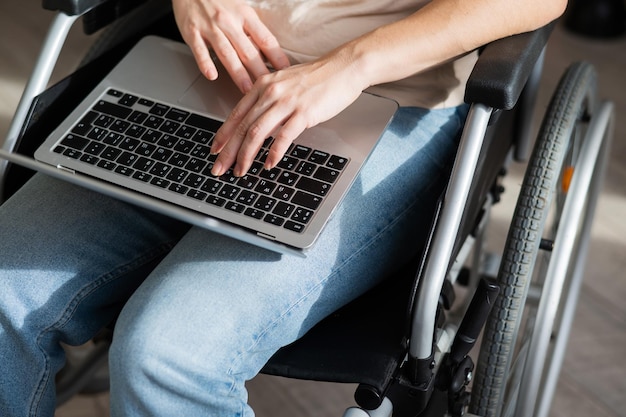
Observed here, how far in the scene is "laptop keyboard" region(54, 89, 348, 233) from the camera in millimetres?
832

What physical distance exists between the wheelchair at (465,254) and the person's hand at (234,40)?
0.15m

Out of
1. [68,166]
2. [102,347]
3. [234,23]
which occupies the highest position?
[234,23]

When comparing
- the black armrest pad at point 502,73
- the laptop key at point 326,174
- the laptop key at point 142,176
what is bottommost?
the laptop key at point 142,176

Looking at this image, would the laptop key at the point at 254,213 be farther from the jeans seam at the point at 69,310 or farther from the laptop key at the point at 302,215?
the jeans seam at the point at 69,310

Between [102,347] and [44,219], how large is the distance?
1.84 feet

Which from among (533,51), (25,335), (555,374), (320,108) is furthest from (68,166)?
(555,374)

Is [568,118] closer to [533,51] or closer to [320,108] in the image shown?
[533,51]

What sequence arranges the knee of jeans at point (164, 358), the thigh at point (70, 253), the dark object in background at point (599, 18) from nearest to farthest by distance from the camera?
the knee of jeans at point (164, 358) → the thigh at point (70, 253) → the dark object in background at point (599, 18)

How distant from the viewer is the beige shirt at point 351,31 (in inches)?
37.6

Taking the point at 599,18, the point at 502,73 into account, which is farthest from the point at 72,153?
the point at 599,18

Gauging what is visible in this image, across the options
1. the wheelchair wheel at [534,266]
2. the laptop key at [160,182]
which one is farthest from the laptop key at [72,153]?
the wheelchair wheel at [534,266]

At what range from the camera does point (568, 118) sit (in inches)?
40.6

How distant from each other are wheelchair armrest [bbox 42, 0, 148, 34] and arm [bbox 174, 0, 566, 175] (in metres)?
0.28

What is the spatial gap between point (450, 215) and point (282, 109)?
8.5 inches
